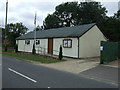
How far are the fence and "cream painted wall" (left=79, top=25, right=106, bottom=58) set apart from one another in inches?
168

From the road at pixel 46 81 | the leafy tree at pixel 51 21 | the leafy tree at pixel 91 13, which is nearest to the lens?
A: the road at pixel 46 81

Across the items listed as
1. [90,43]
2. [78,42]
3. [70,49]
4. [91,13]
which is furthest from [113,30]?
[91,13]

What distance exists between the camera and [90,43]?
83.7 feet

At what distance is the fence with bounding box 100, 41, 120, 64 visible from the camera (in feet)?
60.1

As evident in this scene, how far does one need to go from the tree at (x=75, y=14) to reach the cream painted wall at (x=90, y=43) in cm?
3078

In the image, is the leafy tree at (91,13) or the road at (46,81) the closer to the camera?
the road at (46,81)

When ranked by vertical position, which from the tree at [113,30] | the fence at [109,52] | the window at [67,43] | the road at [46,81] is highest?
the tree at [113,30]

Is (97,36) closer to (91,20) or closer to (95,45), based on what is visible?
(95,45)

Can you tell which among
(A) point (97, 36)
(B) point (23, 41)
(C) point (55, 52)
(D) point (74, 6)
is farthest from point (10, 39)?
(A) point (97, 36)

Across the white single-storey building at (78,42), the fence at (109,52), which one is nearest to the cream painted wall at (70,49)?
the white single-storey building at (78,42)

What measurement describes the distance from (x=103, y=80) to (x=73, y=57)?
43.5 ft

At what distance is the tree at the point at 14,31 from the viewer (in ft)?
175

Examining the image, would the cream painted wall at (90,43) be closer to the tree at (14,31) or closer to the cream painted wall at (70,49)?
the cream painted wall at (70,49)

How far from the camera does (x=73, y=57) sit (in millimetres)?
24391
